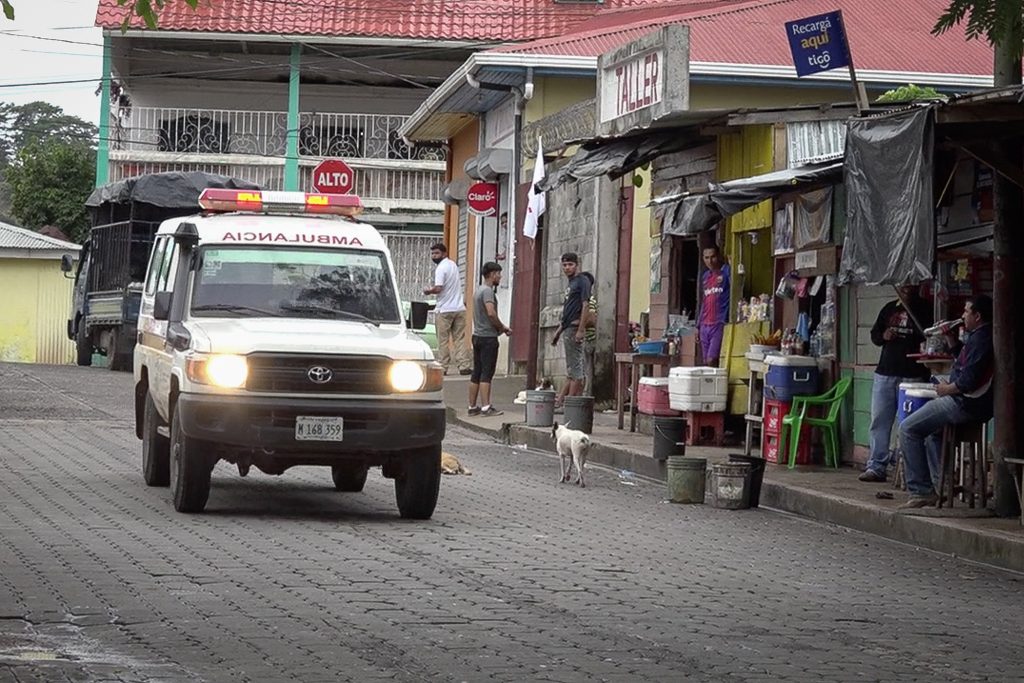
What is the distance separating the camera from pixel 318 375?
509 inches

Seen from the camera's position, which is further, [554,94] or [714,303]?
[554,94]

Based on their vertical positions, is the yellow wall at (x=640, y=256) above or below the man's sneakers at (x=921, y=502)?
above

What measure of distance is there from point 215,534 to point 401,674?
4764 mm

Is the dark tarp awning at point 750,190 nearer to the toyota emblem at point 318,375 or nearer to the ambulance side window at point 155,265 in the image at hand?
the ambulance side window at point 155,265

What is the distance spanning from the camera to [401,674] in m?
7.63

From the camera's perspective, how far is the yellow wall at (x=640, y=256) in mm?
26312

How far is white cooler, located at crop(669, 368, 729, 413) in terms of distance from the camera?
65.7 feet

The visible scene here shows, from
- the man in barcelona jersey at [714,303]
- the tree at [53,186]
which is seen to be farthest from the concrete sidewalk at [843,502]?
the tree at [53,186]

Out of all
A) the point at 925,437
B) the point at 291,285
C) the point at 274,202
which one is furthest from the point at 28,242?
the point at 925,437

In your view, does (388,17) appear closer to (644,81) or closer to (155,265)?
(644,81)

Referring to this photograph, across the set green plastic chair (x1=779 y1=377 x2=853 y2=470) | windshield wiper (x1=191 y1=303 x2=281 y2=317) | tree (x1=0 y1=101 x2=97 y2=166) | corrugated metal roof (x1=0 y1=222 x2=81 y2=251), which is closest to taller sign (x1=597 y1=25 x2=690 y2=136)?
green plastic chair (x1=779 y1=377 x2=853 y2=470)

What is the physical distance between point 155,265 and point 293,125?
24575 mm

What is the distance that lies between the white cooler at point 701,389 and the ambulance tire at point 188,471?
7861 millimetres

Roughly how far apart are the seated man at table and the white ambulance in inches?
146
